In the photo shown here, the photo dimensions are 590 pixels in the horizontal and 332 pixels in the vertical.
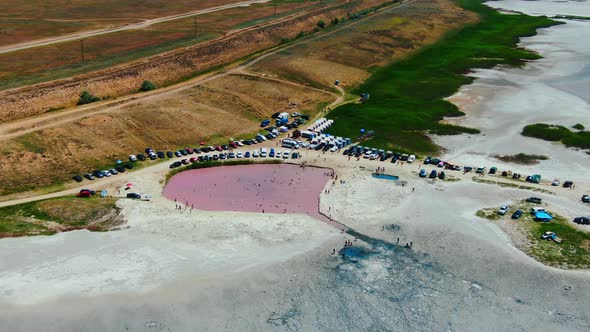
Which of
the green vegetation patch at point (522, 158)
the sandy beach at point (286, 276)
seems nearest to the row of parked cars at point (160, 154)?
the sandy beach at point (286, 276)

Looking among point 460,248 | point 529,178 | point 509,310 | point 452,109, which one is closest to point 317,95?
point 452,109

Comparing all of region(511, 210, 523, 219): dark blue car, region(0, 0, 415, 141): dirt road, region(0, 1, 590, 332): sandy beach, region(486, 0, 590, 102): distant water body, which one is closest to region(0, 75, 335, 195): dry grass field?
region(0, 0, 415, 141): dirt road

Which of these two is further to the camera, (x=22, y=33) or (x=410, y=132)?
(x=22, y=33)

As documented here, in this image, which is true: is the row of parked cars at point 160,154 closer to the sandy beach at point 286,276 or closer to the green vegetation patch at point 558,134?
the sandy beach at point 286,276

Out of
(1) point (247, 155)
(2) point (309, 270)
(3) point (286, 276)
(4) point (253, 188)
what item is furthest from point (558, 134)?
(3) point (286, 276)

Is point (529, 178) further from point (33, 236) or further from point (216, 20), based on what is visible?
point (216, 20)

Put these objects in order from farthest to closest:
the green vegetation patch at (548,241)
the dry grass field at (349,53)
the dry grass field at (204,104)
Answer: the dry grass field at (349,53), the dry grass field at (204,104), the green vegetation patch at (548,241)
